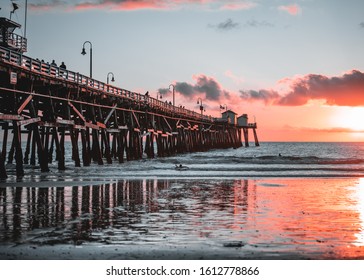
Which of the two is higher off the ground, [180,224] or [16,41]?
[16,41]

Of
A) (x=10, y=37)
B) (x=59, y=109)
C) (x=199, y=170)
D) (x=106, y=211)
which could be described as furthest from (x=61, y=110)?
(x=106, y=211)

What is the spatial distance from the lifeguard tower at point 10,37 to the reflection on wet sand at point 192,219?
2030 centimetres

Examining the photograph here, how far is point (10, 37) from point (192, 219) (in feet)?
93.6

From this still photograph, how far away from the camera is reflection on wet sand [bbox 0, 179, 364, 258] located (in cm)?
816

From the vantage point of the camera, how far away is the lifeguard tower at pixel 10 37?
112 feet

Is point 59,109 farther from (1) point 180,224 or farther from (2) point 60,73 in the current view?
(1) point 180,224

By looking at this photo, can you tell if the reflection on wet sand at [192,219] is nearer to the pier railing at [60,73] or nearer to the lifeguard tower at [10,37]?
the pier railing at [60,73]

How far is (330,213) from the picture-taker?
11.7 metres

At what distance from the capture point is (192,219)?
1055cm

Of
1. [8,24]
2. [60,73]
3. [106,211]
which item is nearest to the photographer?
[106,211]

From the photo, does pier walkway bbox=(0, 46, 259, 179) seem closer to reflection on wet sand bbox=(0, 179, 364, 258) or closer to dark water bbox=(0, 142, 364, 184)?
dark water bbox=(0, 142, 364, 184)

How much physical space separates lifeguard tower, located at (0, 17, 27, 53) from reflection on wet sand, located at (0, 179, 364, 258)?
20300mm

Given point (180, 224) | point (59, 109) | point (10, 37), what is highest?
point (10, 37)
